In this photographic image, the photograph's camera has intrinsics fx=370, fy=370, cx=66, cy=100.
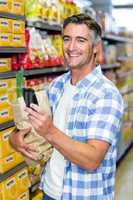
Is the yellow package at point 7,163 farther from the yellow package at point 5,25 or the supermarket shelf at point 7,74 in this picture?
the yellow package at point 5,25

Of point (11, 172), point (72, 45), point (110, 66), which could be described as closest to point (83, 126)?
point (72, 45)

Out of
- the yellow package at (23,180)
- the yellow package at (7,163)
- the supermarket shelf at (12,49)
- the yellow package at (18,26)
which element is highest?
the yellow package at (18,26)

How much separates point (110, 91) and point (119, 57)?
479cm

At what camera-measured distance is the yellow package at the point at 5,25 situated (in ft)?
8.23

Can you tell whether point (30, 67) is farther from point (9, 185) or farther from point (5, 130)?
point (9, 185)

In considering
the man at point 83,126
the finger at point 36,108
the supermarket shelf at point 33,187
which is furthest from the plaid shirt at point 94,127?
the supermarket shelf at point 33,187

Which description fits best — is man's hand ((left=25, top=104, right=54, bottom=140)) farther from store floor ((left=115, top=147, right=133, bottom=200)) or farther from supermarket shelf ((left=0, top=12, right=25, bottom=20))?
store floor ((left=115, top=147, right=133, bottom=200))

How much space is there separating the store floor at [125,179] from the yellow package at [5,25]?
97.9 inches

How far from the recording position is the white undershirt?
167 centimetres

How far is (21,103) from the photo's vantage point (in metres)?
1.49

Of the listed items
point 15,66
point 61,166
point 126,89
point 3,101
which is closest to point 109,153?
point 61,166

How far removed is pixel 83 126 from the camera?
5.16 ft

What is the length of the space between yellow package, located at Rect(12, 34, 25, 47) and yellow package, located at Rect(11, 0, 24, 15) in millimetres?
166

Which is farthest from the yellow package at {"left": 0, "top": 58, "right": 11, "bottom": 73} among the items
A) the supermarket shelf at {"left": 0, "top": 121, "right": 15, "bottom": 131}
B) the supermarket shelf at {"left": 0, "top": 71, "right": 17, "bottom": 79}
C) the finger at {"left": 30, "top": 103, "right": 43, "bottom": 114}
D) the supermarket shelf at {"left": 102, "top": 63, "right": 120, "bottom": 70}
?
the supermarket shelf at {"left": 102, "top": 63, "right": 120, "bottom": 70}
